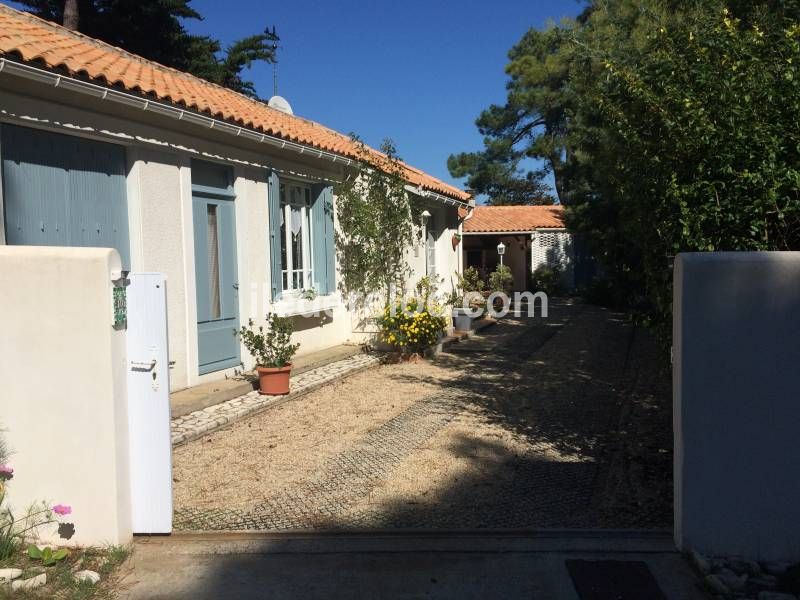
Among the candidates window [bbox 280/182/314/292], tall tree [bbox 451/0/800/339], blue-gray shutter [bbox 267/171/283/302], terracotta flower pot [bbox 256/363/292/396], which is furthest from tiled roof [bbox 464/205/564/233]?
tall tree [bbox 451/0/800/339]

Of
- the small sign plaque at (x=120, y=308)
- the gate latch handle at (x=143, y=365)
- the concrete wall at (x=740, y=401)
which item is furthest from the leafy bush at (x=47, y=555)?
the concrete wall at (x=740, y=401)

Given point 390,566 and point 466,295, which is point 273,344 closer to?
point 390,566

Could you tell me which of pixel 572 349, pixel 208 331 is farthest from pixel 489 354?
pixel 208 331

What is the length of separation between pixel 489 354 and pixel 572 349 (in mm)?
1676

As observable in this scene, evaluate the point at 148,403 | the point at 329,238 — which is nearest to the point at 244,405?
the point at 148,403

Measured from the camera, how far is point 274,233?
908cm

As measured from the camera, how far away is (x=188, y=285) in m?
7.63

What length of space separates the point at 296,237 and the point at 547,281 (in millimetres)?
19071

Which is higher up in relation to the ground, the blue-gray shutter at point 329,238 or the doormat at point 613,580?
the blue-gray shutter at point 329,238

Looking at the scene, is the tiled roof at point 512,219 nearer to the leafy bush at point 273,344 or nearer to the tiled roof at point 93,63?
the tiled roof at point 93,63

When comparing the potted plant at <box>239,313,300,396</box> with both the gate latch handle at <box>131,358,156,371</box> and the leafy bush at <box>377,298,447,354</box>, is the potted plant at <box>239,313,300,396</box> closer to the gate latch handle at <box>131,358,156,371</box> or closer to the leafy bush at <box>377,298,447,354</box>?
the leafy bush at <box>377,298,447,354</box>

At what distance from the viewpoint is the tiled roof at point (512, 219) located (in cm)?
2831

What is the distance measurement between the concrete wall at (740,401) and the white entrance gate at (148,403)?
9.24ft

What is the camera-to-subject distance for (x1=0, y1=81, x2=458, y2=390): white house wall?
20.0 feet
